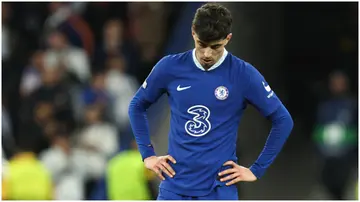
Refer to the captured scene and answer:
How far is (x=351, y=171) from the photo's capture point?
962cm

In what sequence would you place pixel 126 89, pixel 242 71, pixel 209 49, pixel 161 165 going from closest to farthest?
pixel 209 49
pixel 242 71
pixel 161 165
pixel 126 89

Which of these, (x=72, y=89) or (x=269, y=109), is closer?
(x=269, y=109)

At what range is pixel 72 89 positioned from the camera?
9867 mm

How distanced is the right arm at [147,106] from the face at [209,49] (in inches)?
9.2

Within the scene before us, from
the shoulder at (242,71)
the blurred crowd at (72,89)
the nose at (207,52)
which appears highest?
the nose at (207,52)

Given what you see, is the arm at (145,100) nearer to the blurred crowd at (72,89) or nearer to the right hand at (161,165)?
the right hand at (161,165)

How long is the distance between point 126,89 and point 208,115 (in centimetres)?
555

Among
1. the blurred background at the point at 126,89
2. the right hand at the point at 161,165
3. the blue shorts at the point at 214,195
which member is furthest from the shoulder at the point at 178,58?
the blurred background at the point at 126,89

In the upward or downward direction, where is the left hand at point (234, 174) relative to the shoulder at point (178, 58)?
downward

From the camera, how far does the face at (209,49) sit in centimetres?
416

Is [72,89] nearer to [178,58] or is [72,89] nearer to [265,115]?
[178,58]

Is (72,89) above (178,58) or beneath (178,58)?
beneath

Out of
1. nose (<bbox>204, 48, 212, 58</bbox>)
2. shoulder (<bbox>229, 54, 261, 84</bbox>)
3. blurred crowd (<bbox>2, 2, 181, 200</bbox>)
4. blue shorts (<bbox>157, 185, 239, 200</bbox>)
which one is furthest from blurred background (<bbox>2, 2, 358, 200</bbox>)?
nose (<bbox>204, 48, 212, 58</bbox>)

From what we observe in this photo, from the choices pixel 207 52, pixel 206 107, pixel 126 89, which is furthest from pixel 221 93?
pixel 126 89
